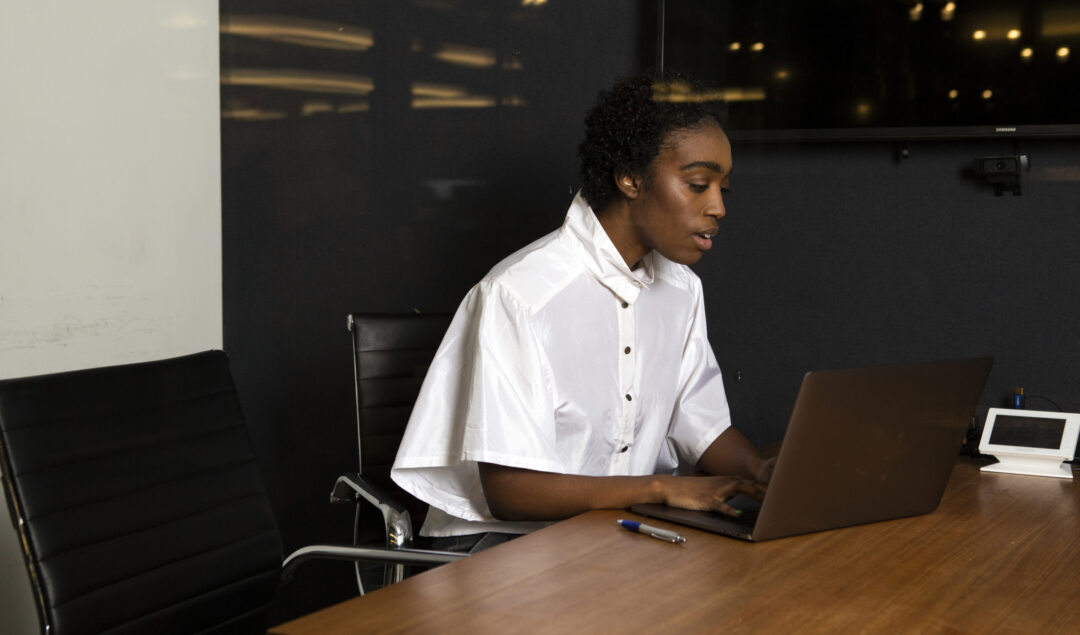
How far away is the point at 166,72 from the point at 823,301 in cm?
179

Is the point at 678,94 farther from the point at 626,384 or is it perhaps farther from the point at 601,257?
the point at 626,384

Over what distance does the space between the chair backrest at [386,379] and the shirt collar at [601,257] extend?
49cm

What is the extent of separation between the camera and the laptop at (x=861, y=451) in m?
1.31

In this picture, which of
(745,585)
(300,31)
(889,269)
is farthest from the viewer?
(300,31)

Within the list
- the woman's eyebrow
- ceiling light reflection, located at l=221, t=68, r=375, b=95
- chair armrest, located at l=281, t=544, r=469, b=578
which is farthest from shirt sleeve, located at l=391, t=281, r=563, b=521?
ceiling light reflection, located at l=221, t=68, r=375, b=95

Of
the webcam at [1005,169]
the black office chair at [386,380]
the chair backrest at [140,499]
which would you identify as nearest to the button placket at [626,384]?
the black office chair at [386,380]

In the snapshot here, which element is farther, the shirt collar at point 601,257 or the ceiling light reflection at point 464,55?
the ceiling light reflection at point 464,55

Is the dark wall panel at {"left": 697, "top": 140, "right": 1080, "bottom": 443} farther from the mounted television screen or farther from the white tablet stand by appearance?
the white tablet stand

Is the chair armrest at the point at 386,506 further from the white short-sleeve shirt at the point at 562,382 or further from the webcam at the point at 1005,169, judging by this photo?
the webcam at the point at 1005,169

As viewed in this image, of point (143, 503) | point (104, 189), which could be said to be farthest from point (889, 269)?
point (104, 189)

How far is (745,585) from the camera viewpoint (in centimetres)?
117

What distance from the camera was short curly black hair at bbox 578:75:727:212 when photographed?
1.88 metres

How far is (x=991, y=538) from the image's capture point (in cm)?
143

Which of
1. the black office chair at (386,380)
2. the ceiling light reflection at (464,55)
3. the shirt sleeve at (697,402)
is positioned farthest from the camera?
the ceiling light reflection at (464,55)
